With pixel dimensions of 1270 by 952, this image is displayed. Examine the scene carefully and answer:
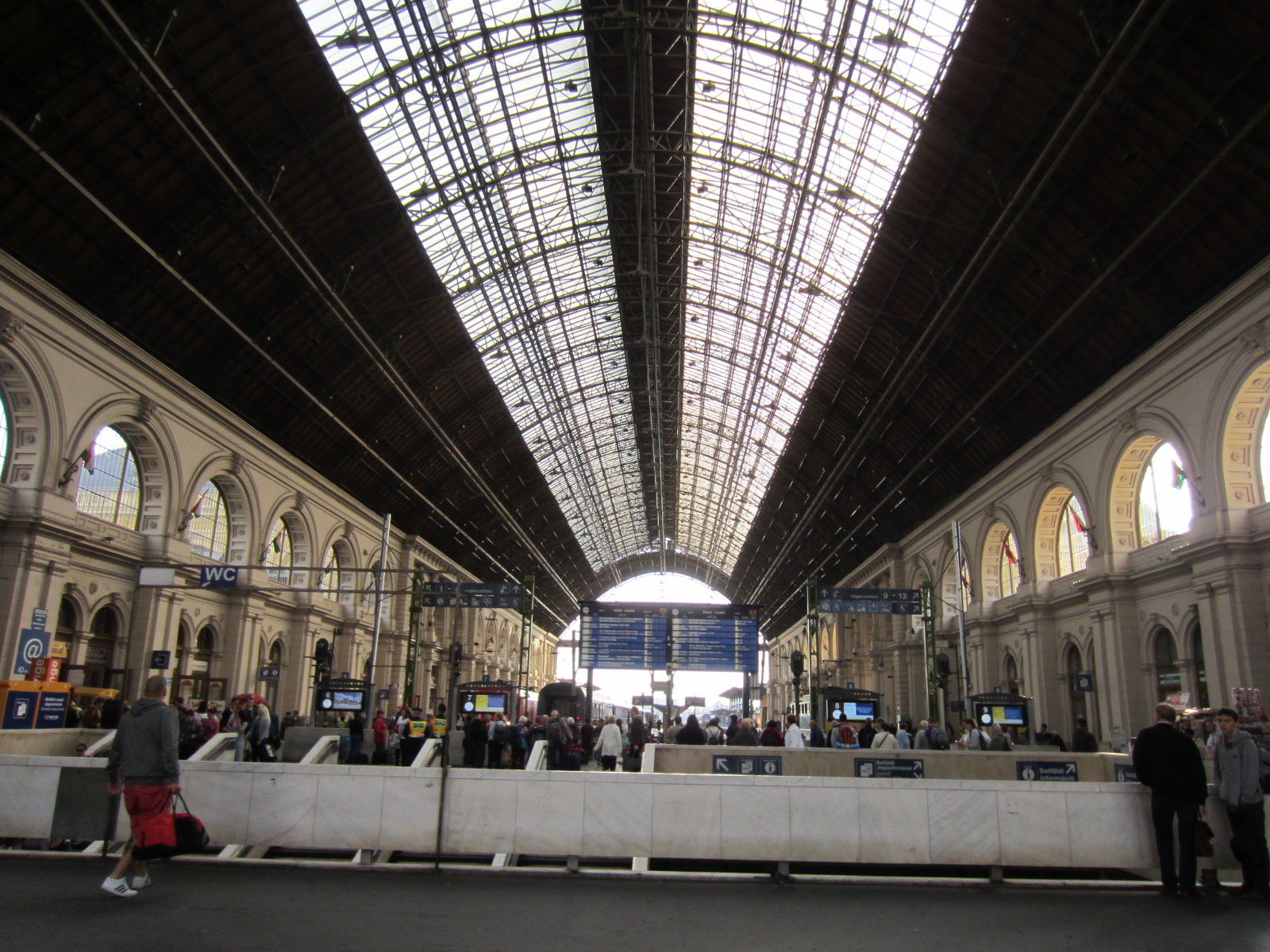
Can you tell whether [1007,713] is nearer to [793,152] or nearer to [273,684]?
[793,152]

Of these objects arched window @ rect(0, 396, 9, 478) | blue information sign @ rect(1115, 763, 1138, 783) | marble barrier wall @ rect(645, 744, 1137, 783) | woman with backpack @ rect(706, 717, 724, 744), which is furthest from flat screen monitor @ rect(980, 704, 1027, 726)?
arched window @ rect(0, 396, 9, 478)

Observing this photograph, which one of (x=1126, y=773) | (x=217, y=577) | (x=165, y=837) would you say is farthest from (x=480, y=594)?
(x=165, y=837)

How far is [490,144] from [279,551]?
17812 millimetres

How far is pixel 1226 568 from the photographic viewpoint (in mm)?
21766

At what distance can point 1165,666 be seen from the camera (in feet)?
84.5

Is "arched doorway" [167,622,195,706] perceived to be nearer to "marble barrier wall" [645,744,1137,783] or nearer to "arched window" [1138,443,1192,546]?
"marble barrier wall" [645,744,1137,783]

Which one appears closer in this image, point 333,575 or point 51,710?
point 51,710

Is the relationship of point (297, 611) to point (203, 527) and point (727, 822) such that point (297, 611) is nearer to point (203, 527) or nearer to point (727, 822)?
point (203, 527)

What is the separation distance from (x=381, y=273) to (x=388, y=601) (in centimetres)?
2226

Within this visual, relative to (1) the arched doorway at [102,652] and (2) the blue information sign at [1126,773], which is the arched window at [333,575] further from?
(2) the blue information sign at [1126,773]

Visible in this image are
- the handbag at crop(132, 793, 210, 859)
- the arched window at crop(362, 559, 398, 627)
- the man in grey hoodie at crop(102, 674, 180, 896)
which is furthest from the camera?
the arched window at crop(362, 559, 398, 627)

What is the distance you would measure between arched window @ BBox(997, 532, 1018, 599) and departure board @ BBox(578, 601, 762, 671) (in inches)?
415

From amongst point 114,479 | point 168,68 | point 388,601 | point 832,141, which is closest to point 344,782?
point 168,68

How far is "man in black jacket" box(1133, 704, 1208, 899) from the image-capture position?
9.27 meters
